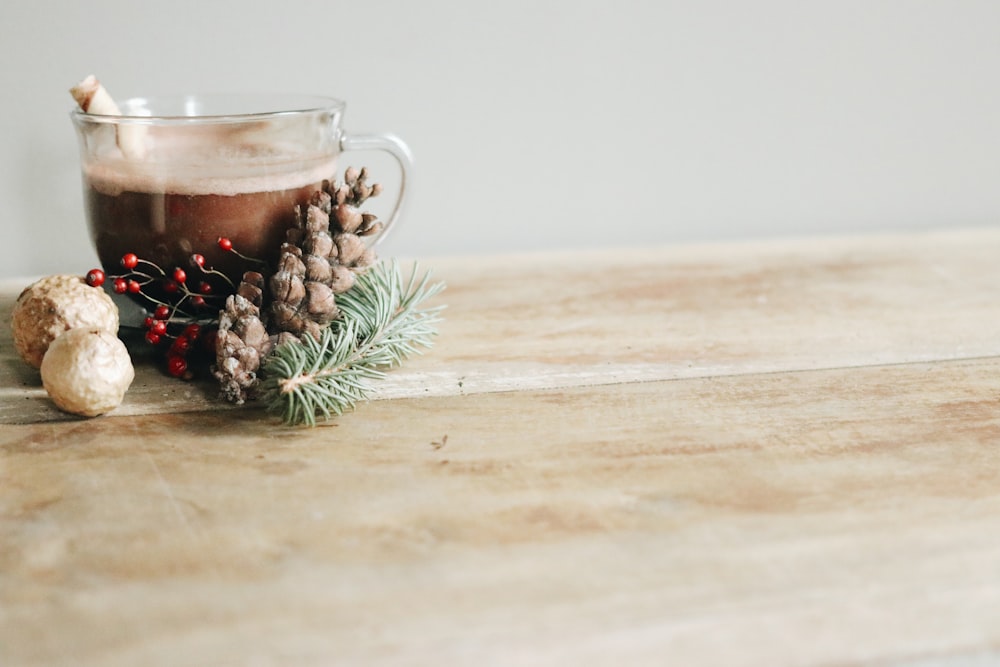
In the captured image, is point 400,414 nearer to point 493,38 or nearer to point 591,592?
point 591,592

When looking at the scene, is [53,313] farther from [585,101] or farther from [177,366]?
[585,101]

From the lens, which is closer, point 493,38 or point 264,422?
point 264,422

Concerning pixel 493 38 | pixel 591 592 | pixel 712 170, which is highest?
pixel 493 38

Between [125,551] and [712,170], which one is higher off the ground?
[712,170]

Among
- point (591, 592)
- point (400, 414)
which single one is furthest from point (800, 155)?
point (591, 592)

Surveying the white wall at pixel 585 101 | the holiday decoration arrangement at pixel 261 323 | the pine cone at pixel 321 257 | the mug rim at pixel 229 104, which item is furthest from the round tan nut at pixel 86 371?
the white wall at pixel 585 101

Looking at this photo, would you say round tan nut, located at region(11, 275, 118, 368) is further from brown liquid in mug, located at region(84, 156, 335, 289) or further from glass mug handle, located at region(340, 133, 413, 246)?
glass mug handle, located at region(340, 133, 413, 246)
